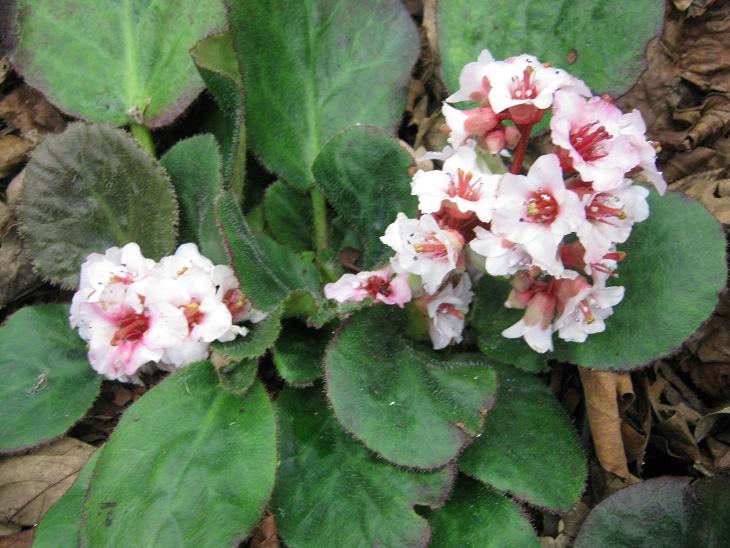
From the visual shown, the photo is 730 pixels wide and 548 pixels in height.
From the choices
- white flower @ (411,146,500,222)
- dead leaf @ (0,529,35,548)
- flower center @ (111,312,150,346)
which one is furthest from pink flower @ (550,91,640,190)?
dead leaf @ (0,529,35,548)

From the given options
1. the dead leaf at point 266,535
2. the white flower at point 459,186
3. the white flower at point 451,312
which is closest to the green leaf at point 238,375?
the dead leaf at point 266,535

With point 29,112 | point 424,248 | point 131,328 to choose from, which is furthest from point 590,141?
point 29,112

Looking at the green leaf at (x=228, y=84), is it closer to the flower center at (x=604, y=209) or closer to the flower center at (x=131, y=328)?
the flower center at (x=131, y=328)

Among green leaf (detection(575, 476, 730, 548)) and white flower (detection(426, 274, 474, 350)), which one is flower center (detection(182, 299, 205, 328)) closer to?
white flower (detection(426, 274, 474, 350))

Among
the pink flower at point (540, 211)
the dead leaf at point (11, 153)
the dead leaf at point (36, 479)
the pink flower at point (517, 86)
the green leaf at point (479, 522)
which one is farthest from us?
the dead leaf at point (11, 153)

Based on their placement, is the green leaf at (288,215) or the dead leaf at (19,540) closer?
the dead leaf at (19,540)

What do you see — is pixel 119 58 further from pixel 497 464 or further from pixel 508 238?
pixel 497 464

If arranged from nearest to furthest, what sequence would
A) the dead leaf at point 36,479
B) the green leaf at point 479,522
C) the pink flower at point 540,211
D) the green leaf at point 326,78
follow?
1. the pink flower at point 540,211
2. the green leaf at point 479,522
3. the dead leaf at point 36,479
4. the green leaf at point 326,78

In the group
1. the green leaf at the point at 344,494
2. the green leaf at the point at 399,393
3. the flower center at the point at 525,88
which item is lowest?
the green leaf at the point at 344,494
